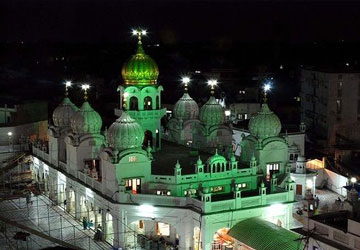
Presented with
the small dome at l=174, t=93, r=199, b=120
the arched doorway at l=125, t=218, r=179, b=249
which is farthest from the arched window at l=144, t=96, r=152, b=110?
the arched doorway at l=125, t=218, r=179, b=249

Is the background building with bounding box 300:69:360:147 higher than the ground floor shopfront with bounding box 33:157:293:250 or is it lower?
higher

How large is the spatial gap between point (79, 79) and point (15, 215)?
62.3 meters

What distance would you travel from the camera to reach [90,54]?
413ft

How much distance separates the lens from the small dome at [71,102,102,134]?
41.8 metres

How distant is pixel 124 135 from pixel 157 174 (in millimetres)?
3098

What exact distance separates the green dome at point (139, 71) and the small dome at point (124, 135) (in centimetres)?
739

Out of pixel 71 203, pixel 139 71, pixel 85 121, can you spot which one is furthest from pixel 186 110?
pixel 71 203

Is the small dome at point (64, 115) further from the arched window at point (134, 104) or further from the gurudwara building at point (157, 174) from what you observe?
the arched window at point (134, 104)

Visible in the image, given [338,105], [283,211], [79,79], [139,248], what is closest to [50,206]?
[139,248]

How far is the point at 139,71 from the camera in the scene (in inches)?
1730

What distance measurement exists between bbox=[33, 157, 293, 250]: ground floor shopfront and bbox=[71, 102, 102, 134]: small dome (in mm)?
3997

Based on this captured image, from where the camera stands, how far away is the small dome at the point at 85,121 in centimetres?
4178

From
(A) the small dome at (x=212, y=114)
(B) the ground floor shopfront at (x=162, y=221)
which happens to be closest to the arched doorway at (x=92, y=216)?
(B) the ground floor shopfront at (x=162, y=221)

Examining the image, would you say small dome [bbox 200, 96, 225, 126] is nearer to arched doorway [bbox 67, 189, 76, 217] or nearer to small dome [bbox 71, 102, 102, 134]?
small dome [bbox 71, 102, 102, 134]
